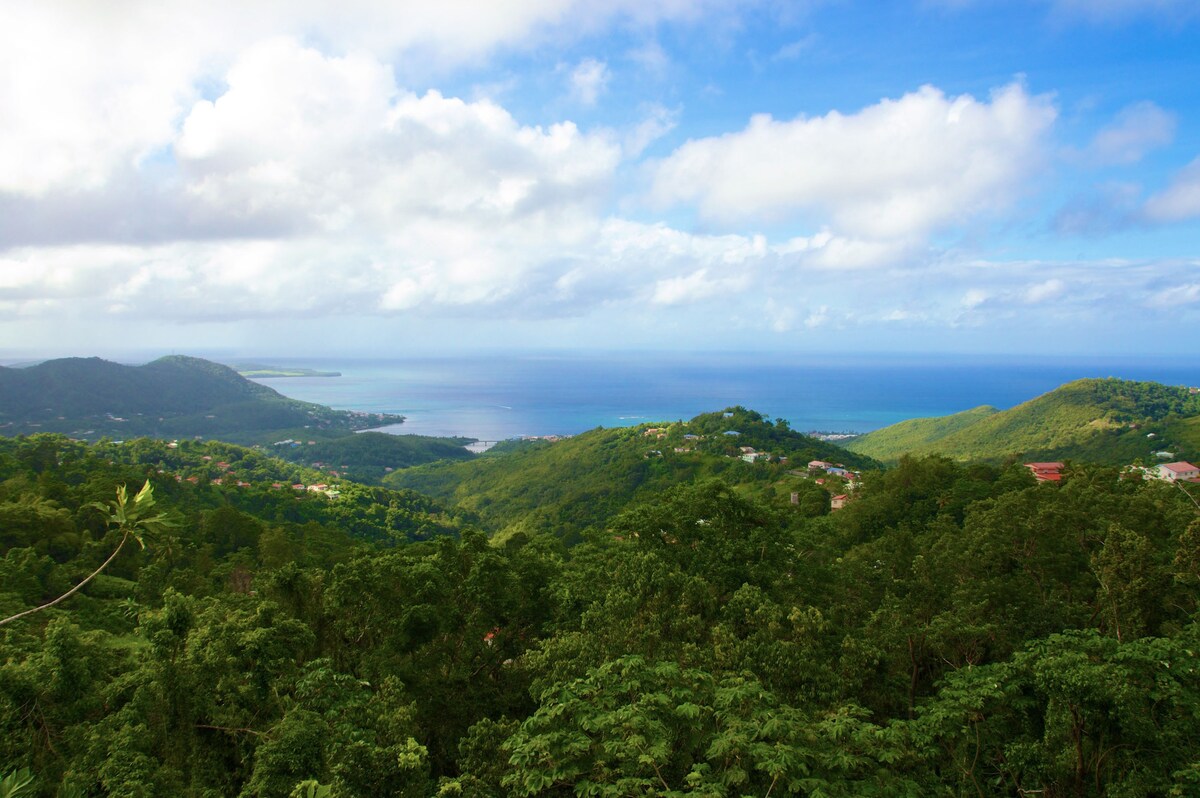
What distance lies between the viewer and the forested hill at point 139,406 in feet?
342

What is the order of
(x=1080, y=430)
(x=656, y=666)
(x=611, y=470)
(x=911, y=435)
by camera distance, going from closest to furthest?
(x=656, y=666)
(x=611, y=470)
(x=1080, y=430)
(x=911, y=435)

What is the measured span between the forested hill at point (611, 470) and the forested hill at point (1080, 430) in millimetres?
14981

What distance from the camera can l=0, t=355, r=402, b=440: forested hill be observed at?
10421 cm

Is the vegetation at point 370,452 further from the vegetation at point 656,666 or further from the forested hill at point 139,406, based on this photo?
the vegetation at point 656,666

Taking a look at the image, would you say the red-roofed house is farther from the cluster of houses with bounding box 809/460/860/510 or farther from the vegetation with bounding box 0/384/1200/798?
the vegetation with bounding box 0/384/1200/798

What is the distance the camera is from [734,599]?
29.3 feet

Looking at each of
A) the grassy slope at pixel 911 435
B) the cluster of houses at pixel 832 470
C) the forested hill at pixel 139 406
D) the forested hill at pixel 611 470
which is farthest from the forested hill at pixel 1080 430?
the forested hill at pixel 139 406

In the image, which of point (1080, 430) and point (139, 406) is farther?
point (139, 406)

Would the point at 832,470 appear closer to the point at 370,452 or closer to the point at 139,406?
the point at 370,452

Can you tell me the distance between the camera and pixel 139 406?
120 metres

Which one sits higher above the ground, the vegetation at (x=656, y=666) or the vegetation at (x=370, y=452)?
the vegetation at (x=656, y=666)

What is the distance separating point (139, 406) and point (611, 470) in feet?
358

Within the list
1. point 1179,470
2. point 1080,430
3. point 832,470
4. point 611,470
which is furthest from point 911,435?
point 611,470

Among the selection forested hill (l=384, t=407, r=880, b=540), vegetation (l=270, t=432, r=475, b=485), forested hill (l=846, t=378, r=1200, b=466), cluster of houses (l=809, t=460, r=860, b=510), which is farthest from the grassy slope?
vegetation (l=270, t=432, r=475, b=485)
